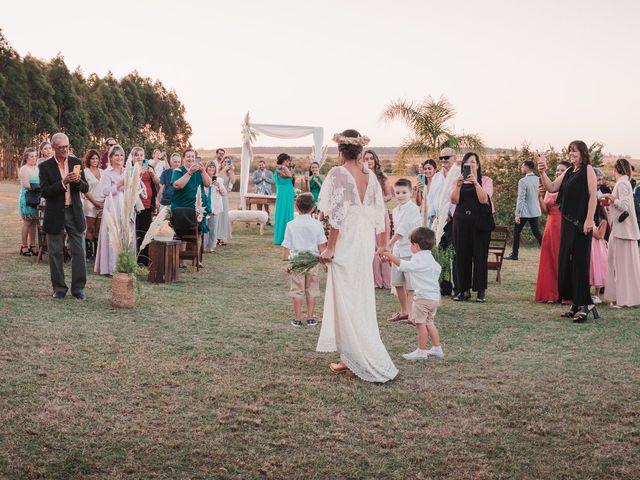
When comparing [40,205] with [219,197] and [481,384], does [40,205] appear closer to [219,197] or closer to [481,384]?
[219,197]

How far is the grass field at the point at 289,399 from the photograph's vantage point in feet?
15.0

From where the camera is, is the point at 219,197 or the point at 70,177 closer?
the point at 70,177

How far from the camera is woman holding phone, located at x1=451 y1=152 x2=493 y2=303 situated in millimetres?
10594

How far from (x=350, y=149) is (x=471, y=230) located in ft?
15.9

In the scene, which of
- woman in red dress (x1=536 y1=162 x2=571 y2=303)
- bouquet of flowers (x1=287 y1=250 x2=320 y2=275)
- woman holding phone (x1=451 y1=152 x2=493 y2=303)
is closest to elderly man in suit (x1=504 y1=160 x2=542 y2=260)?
woman in red dress (x1=536 y1=162 x2=571 y2=303)

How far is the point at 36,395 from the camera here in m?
5.74

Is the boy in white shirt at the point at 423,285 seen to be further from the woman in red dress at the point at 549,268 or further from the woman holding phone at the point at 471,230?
the woman in red dress at the point at 549,268

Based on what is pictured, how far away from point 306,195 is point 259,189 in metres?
16.1

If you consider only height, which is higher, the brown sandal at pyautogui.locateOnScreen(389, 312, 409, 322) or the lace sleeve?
the lace sleeve

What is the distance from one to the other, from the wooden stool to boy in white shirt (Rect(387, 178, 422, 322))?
4.23m

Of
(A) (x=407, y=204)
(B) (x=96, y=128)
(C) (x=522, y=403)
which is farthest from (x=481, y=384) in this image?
(B) (x=96, y=128)

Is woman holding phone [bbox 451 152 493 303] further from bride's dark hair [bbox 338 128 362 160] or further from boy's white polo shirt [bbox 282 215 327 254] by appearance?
bride's dark hair [bbox 338 128 362 160]

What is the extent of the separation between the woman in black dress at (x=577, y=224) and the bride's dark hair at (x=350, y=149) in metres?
3.68

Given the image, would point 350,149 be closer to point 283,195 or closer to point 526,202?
point 526,202
